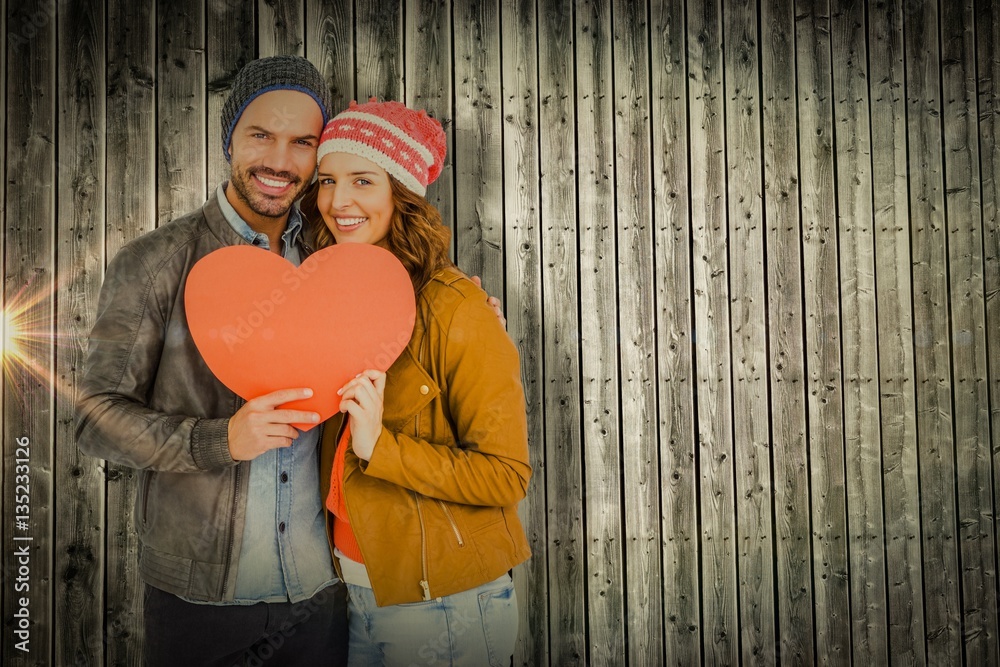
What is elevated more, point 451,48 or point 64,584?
point 451,48

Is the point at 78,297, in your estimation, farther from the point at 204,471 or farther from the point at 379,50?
the point at 379,50

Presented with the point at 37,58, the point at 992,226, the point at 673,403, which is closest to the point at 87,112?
the point at 37,58

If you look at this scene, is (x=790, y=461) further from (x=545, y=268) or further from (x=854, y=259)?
(x=545, y=268)

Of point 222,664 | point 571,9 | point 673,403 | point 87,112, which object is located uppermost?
point 571,9

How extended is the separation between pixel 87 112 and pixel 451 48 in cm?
112

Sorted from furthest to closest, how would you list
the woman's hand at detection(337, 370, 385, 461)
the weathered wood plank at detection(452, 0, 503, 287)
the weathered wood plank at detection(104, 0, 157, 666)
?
the weathered wood plank at detection(452, 0, 503, 287)
the weathered wood plank at detection(104, 0, 157, 666)
the woman's hand at detection(337, 370, 385, 461)

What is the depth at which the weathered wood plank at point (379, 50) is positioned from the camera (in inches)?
74.5

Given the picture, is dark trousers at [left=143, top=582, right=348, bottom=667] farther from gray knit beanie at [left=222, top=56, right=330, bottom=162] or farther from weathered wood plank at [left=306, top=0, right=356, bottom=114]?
weathered wood plank at [left=306, top=0, right=356, bottom=114]

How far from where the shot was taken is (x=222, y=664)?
1390 mm

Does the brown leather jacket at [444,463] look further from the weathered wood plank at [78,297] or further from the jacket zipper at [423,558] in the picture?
the weathered wood plank at [78,297]

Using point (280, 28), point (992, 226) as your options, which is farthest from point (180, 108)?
point (992, 226)

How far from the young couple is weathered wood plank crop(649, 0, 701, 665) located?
75 centimetres

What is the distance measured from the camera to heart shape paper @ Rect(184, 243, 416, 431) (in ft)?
4.22

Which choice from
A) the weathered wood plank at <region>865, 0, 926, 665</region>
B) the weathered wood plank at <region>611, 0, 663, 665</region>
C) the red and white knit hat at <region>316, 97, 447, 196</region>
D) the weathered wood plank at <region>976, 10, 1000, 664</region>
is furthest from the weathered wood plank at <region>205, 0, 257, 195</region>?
the weathered wood plank at <region>976, 10, 1000, 664</region>
